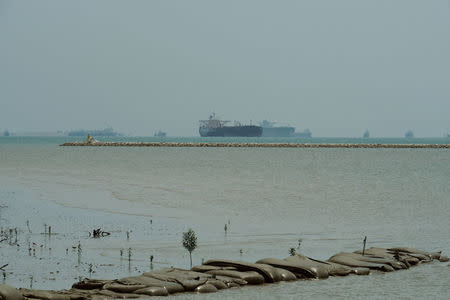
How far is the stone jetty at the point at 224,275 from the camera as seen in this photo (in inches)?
557

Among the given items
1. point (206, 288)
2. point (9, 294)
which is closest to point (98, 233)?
point (206, 288)

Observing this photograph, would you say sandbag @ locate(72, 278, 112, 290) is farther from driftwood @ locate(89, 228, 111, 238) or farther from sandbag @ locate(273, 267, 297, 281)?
driftwood @ locate(89, 228, 111, 238)

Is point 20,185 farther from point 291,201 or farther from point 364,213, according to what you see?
point 364,213

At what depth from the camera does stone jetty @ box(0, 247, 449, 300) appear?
46.4 ft

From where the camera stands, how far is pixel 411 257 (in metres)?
19.2

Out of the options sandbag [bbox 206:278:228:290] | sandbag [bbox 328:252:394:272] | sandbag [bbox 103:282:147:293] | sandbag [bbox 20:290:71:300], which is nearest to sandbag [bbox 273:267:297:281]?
sandbag [bbox 206:278:228:290]

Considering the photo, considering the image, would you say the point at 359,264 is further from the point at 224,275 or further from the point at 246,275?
the point at 224,275

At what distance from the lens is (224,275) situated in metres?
16.0

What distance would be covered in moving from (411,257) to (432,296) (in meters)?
3.77

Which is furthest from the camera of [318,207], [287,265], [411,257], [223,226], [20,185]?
[20,185]

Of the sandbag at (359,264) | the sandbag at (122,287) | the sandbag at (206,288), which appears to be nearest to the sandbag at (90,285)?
the sandbag at (122,287)

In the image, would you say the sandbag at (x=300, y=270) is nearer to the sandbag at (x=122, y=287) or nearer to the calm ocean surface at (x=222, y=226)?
the calm ocean surface at (x=222, y=226)

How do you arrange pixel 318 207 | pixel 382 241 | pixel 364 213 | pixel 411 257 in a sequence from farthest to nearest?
pixel 318 207 < pixel 364 213 < pixel 382 241 < pixel 411 257

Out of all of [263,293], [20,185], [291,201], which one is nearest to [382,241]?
[263,293]
